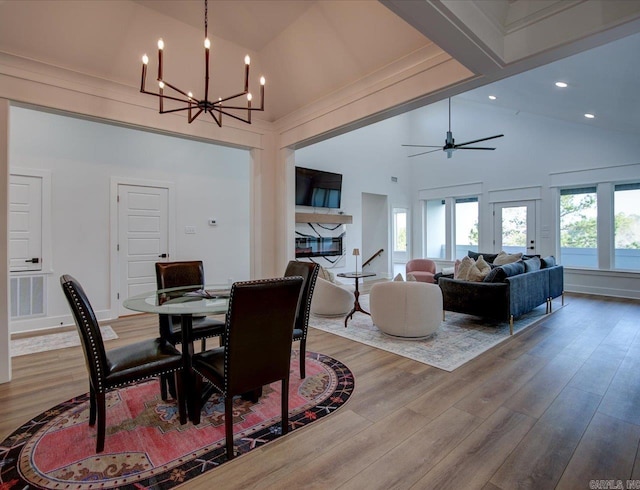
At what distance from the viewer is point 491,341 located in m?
3.91

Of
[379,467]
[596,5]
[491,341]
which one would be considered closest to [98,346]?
[379,467]

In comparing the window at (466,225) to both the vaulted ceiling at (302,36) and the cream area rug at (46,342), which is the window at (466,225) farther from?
the cream area rug at (46,342)

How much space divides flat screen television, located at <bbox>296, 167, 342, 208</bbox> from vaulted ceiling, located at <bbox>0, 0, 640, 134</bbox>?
3.00m

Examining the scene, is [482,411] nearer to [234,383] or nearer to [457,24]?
[234,383]

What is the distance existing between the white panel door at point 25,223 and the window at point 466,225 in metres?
9.21

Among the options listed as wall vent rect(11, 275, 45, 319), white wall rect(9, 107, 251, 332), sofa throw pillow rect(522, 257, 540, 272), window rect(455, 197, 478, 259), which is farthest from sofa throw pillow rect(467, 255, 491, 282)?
wall vent rect(11, 275, 45, 319)

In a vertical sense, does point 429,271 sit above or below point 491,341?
above

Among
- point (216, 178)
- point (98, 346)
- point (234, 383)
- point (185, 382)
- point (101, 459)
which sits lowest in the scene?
point (101, 459)

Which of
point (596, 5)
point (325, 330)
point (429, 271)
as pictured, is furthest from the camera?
point (429, 271)

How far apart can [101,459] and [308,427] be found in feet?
3.99

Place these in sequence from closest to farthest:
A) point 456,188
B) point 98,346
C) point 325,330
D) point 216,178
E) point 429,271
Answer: point 98,346
point 325,330
point 216,178
point 429,271
point 456,188

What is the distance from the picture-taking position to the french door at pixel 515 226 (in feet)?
25.7

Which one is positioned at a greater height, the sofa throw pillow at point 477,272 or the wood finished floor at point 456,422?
the sofa throw pillow at point 477,272

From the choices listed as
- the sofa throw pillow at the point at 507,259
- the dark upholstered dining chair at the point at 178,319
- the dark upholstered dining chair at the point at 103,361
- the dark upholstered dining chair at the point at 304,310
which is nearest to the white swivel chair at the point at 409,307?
the dark upholstered dining chair at the point at 304,310
